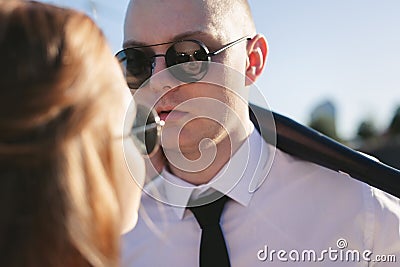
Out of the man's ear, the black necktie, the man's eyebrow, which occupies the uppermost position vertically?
the man's eyebrow

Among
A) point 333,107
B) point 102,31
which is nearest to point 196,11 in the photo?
point 102,31

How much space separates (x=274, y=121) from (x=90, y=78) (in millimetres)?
1182

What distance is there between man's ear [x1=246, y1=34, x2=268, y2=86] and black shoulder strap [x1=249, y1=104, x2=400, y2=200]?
189 millimetres

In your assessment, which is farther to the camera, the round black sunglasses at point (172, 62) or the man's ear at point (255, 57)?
the man's ear at point (255, 57)

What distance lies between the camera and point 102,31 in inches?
43.9

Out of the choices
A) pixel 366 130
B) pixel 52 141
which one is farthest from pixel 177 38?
pixel 366 130

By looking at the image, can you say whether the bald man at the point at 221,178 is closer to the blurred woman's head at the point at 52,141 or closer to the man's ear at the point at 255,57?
the man's ear at the point at 255,57

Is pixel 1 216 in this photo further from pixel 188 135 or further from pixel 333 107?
pixel 333 107

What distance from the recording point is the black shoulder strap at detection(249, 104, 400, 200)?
1.93 metres

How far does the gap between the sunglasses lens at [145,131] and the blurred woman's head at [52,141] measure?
0.30m

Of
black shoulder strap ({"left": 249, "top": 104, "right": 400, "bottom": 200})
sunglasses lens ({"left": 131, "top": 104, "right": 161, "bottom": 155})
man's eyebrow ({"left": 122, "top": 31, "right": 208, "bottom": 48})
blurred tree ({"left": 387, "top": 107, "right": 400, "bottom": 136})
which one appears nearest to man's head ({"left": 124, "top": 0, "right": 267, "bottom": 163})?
man's eyebrow ({"left": 122, "top": 31, "right": 208, "bottom": 48})

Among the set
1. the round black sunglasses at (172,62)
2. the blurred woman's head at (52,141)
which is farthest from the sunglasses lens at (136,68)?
the blurred woman's head at (52,141)

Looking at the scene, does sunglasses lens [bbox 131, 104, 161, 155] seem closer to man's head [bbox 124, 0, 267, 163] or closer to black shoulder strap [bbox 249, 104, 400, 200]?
man's head [bbox 124, 0, 267, 163]

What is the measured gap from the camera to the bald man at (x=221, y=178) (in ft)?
6.30
